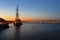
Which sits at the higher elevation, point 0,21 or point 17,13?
point 17,13

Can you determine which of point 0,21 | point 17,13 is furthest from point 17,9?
point 0,21

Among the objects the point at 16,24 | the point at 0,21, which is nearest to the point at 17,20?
the point at 16,24

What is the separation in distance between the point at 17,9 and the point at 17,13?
3461 mm

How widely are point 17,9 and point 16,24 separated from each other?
37.5 ft

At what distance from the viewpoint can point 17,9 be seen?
313ft

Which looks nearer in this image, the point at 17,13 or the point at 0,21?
the point at 0,21

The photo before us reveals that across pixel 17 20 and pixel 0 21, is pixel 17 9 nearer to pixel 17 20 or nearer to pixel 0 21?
pixel 17 20

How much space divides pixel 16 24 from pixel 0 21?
76.9 ft

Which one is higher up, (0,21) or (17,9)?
(17,9)

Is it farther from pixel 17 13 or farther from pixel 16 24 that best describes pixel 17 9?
pixel 16 24

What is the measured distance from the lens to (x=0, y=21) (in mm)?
70688

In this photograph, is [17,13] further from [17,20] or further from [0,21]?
[0,21]

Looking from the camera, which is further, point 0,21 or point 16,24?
point 16,24

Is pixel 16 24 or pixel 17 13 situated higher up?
pixel 17 13
